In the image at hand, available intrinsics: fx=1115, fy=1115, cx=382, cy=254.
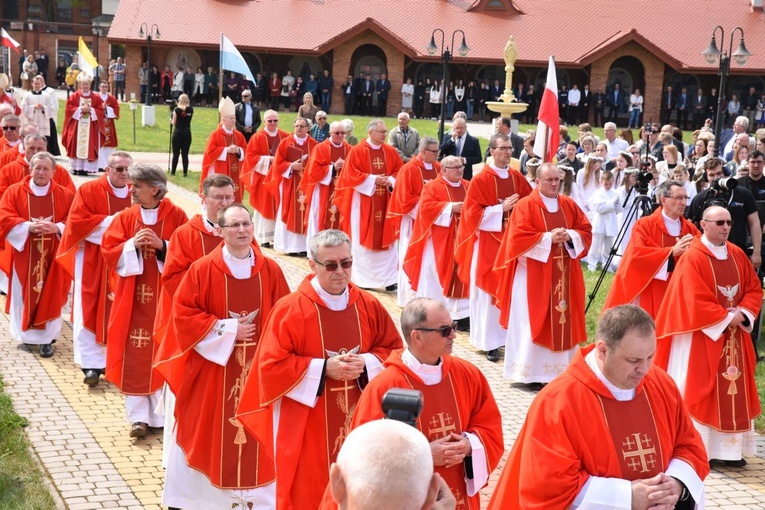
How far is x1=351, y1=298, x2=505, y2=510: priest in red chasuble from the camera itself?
5.21m

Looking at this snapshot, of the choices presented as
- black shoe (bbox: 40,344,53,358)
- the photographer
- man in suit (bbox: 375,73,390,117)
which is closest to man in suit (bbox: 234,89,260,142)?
black shoe (bbox: 40,344,53,358)

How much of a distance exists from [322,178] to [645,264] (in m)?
7.15

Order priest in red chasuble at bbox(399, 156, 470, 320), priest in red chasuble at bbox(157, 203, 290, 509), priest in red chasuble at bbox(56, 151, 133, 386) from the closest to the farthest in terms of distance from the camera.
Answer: priest in red chasuble at bbox(157, 203, 290, 509) → priest in red chasuble at bbox(56, 151, 133, 386) → priest in red chasuble at bbox(399, 156, 470, 320)

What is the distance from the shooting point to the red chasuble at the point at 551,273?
411 inches

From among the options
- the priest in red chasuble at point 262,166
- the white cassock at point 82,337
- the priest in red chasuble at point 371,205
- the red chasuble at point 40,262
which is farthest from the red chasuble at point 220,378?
the priest in red chasuble at point 262,166

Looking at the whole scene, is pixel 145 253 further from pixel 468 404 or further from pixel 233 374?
pixel 468 404

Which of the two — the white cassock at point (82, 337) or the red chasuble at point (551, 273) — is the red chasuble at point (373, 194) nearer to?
the red chasuble at point (551, 273)

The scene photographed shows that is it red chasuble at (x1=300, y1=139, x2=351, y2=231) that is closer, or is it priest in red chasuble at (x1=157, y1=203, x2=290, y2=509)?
priest in red chasuble at (x1=157, y1=203, x2=290, y2=509)

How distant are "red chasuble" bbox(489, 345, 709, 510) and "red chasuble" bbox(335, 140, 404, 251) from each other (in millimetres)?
9641

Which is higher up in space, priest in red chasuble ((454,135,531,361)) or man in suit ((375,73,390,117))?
man in suit ((375,73,390,117))

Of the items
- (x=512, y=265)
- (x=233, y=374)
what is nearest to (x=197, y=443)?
(x=233, y=374)

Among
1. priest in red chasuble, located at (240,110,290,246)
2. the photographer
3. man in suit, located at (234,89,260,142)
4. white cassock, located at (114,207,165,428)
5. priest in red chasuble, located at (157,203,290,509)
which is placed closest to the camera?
priest in red chasuble, located at (157,203,290,509)

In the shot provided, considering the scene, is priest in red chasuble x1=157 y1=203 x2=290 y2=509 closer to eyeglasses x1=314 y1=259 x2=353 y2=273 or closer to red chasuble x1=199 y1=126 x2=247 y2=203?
eyeglasses x1=314 y1=259 x2=353 y2=273

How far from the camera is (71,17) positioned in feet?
194
